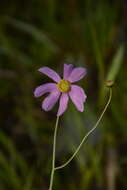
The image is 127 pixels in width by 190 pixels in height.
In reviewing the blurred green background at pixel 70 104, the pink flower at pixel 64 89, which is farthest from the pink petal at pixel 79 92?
the blurred green background at pixel 70 104

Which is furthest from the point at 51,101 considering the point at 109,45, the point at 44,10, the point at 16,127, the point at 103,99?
the point at 44,10

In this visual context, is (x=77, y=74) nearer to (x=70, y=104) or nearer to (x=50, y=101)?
(x=50, y=101)

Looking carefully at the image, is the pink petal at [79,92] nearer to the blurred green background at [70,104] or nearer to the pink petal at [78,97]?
the pink petal at [78,97]

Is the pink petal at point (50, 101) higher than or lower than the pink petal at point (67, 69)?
lower

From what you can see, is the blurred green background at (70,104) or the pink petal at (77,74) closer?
the pink petal at (77,74)
